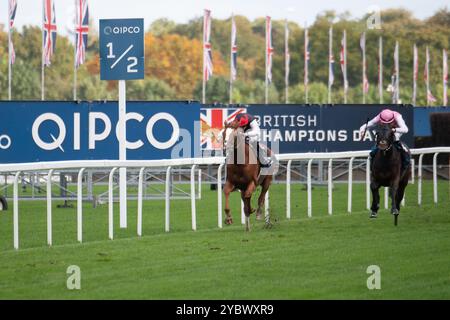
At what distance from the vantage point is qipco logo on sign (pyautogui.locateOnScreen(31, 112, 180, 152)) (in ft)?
71.5

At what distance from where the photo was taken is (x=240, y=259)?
1182 centimetres

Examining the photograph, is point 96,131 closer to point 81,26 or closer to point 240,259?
point 81,26

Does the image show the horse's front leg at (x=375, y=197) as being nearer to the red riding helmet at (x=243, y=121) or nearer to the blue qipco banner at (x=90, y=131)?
the red riding helmet at (x=243, y=121)

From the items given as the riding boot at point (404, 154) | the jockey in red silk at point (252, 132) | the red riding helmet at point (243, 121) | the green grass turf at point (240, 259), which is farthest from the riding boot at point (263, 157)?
the riding boot at point (404, 154)

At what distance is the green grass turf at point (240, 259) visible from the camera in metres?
9.71

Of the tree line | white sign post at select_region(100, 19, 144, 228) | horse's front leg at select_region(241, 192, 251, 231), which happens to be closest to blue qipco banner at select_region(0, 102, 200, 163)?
white sign post at select_region(100, 19, 144, 228)

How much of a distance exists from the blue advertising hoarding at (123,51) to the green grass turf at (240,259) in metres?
1.92

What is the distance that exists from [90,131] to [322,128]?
314 inches

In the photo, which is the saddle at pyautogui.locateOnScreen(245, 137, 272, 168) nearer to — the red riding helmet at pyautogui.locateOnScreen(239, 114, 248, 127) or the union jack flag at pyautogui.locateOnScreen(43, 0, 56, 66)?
the red riding helmet at pyautogui.locateOnScreen(239, 114, 248, 127)

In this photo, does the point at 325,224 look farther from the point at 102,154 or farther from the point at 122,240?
the point at 102,154

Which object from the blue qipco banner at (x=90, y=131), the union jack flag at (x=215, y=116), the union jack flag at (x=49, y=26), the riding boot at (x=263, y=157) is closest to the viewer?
the riding boot at (x=263, y=157)

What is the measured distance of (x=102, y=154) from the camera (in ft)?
71.8

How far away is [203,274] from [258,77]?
89.5 m
